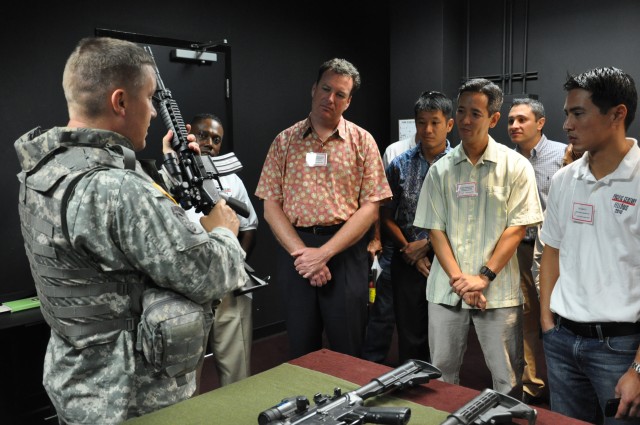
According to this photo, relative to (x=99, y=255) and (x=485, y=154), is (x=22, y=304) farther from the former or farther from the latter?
(x=485, y=154)

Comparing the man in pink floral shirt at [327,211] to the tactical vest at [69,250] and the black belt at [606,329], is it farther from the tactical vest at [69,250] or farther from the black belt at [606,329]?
the tactical vest at [69,250]

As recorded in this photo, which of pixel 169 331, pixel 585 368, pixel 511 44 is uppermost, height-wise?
pixel 511 44

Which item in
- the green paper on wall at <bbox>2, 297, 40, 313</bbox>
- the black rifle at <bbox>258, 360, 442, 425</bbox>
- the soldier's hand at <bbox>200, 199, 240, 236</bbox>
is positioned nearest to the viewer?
the black rifle at <bbox>258, 360, 442, 425</bbox>

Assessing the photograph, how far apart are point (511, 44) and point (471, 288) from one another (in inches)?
135

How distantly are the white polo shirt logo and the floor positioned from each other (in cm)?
186

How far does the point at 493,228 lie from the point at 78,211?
1.87 meters

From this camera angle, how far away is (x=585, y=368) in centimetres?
189

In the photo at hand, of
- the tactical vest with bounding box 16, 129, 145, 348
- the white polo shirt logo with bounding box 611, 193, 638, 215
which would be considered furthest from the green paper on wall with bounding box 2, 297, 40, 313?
the white polo shirt logo with bounding box 611, 193, 638, 215

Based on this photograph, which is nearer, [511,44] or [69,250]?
[69,250]

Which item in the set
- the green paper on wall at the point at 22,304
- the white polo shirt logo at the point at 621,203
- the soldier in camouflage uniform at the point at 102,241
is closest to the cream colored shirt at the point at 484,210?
the white polo shirt logo at the point at 621,203

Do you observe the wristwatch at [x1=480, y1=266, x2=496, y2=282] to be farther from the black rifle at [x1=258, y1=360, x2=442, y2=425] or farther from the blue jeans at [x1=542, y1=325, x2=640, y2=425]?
the black rifle at [x1=258, y1=360, x2=442, y2=425]

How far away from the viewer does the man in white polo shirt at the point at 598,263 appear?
71.5 inches

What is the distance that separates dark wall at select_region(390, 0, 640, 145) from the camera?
4602 mm

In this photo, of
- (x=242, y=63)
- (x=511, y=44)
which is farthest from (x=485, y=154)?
(x=511, y=44)
